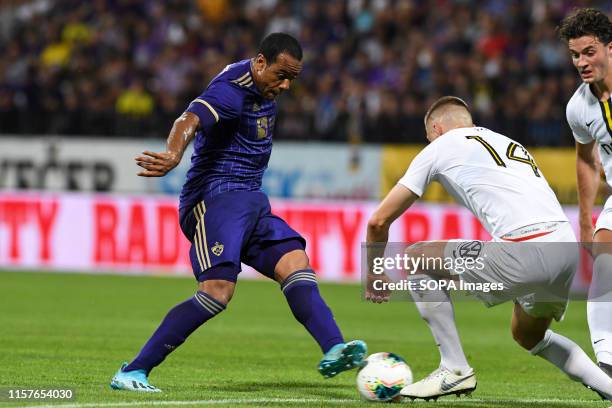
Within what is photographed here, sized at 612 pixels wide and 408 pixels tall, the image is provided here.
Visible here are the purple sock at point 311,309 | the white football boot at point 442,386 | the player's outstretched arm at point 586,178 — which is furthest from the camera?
the player's outstretched arm at point 586,178

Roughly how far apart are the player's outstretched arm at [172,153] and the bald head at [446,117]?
137cm

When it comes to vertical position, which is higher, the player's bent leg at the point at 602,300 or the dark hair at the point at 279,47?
the dark hair at the point at 279,47

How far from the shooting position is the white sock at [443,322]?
7.15m

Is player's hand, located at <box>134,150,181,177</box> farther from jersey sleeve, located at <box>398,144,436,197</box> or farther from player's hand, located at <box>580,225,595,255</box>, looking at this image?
player's hand, located at <box>580,225,595,255</box>

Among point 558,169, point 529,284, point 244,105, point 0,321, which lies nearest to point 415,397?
point 529,284

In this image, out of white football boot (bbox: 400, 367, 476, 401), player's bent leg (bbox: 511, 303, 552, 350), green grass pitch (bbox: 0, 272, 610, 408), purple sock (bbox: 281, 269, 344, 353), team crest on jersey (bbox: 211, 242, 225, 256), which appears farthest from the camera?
green grass pitch (bbox: 0, 272, 610, 408)

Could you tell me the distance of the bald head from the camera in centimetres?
717

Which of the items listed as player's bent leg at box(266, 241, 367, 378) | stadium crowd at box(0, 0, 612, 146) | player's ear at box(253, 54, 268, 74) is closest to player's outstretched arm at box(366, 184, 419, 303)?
player's bent leg at box(266, 241, 367, 378)

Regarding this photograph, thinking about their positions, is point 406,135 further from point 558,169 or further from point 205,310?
point 205,310

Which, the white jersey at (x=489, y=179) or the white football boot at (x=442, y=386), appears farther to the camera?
the white football boot at (x=442, y=386)

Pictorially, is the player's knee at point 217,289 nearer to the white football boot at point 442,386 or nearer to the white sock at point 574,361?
the white football boot at point 442,386

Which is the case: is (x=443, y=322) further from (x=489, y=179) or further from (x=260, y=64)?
(x=260, y=64)

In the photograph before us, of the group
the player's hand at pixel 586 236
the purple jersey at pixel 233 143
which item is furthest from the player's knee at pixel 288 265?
the player's hand at pixel 586 236

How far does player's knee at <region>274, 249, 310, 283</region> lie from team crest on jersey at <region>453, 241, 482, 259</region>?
1145 millimetres
